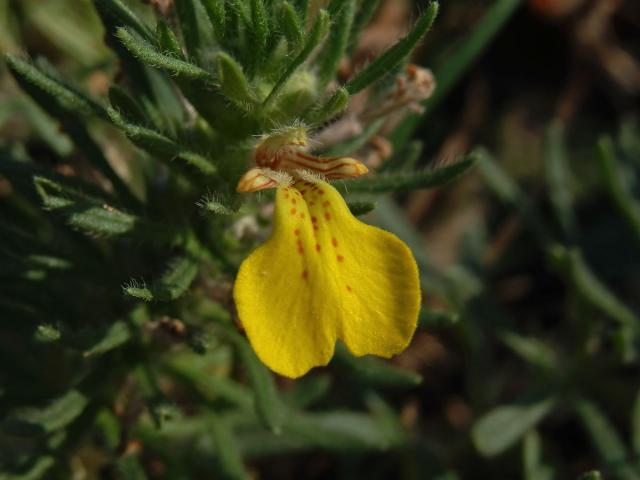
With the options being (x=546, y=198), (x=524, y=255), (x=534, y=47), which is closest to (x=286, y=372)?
(x=524, y=255)

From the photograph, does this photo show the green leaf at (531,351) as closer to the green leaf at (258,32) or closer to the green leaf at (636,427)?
the green leaf at (636,427)

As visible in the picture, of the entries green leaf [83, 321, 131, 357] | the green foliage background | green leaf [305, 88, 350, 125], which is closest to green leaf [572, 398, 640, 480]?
the green foliage background

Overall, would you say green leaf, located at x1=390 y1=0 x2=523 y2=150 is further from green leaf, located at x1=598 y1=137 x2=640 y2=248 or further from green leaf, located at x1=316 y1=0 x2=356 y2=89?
green leaf, located at x1=316 y1=0 x2=356 y2=89

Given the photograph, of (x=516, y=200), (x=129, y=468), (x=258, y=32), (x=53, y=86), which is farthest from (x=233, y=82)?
(x=516, y=200)

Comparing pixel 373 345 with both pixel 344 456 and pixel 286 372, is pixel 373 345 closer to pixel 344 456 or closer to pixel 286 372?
pixel 286 372

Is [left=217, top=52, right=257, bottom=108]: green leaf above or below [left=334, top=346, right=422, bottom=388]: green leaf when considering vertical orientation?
above

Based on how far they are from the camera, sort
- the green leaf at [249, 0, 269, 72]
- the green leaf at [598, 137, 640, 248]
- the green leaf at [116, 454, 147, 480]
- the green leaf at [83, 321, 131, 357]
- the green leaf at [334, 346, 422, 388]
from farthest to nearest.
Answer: the green leaf at [598, 137, 640, 248] → the green leaf at [334, 346, 422, 388] → the green leaf at [116, 454, 147, 480] → the green leaf at [83, 321, 131, 357] → the green leaf at [249, 0, 269, 72]
